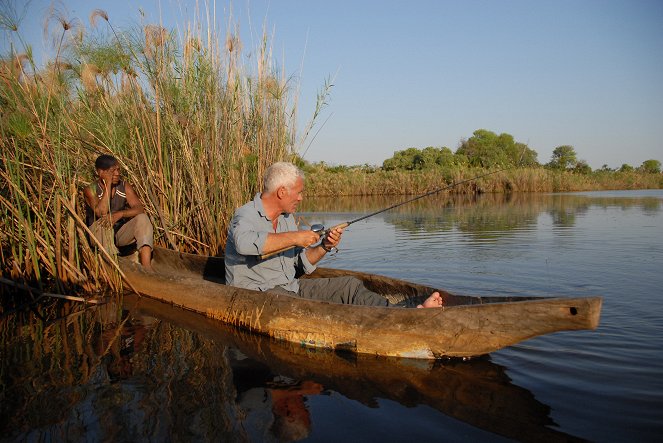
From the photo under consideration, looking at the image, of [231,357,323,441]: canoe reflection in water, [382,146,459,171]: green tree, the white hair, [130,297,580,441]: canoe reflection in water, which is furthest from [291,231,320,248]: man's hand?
[382,146,459,171]: green tree

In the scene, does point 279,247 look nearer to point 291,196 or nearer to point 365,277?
point 291,196

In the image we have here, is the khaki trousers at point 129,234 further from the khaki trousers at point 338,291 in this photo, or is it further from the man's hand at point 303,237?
the man's hand at point 303,237

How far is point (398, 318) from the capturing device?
3082 millimetres

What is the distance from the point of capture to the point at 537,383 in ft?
9.45

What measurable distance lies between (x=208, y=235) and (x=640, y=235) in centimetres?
735

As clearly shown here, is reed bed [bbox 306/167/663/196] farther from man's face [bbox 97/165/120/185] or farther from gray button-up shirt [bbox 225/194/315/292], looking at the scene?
gray button-up shirt [bbox 225/194/315/292]

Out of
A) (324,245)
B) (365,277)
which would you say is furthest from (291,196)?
(365,277)

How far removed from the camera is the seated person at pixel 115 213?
209 inches

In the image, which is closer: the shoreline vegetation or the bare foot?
the bare foot

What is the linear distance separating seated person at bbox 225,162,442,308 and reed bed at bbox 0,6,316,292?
1.85 metres

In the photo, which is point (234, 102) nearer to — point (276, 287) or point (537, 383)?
point (276, 287)

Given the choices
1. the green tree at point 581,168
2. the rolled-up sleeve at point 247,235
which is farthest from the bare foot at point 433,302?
the green tree at point 581,168

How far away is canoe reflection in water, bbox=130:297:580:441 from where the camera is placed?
242 centimetres

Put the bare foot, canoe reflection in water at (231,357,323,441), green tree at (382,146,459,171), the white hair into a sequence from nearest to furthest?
1. canoe reflection in water at (231,357,323,441)
2. the bare foot
3. the white hair
4. green tree at (382,146,459,171)
